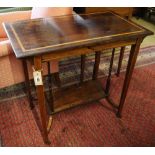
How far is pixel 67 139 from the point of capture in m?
1.33

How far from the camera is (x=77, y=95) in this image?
1.55 metres

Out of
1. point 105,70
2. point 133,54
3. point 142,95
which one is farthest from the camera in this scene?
point 105,70

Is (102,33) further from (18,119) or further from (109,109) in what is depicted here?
(18,119)

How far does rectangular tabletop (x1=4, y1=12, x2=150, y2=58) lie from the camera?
95 centimetres

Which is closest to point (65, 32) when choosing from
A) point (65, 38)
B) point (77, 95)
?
point (65, 38)

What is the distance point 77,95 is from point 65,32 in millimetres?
594

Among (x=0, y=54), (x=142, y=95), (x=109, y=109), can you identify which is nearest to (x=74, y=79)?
(x=109, y=109)

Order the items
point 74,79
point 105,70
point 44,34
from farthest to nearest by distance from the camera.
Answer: point 105,70 → point 74,79 → point 44,34

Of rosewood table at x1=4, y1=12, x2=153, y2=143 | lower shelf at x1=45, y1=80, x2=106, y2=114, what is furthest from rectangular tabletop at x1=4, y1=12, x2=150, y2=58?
lower shelf at x1=45, y1=80, x2=106, y2=114

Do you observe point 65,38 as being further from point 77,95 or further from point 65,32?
point 77,95

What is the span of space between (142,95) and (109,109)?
370 mm

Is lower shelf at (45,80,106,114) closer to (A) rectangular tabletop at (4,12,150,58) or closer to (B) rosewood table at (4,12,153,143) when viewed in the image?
(B) rosewood table at (4,12,153,143)
